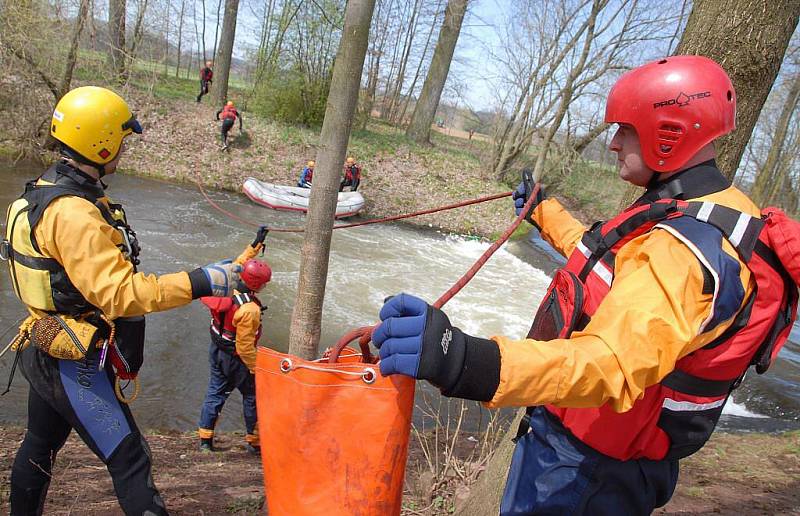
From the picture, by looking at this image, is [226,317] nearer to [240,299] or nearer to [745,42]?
[240,299]

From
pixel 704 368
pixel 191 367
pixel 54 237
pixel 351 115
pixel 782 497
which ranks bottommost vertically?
pixel 191 367

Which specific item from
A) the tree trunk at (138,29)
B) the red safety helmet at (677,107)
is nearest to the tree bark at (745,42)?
the red safety helmet at (677,107)

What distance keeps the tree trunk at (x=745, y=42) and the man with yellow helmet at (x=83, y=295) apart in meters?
2.92

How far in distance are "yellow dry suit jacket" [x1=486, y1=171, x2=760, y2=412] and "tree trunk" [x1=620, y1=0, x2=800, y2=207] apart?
185 cm

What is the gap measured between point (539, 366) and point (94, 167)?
2.62 m

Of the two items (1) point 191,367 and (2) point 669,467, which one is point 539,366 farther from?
(1) point 191,367

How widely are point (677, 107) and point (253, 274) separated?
3.67m

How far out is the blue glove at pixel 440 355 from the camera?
133cm

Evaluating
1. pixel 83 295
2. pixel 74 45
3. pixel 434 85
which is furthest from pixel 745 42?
pixel 434 85

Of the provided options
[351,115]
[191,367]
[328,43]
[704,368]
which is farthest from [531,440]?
[328,43]

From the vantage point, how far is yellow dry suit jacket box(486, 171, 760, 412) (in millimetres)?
1315

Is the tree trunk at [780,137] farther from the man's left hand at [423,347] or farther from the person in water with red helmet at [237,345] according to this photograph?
the man's left hand at [423,347]

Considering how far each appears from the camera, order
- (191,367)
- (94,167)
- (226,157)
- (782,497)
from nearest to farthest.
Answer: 1. (94,167)
2. (782,497)
3. (191,367)
4. (226,157)

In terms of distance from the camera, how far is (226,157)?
61.4 feet
